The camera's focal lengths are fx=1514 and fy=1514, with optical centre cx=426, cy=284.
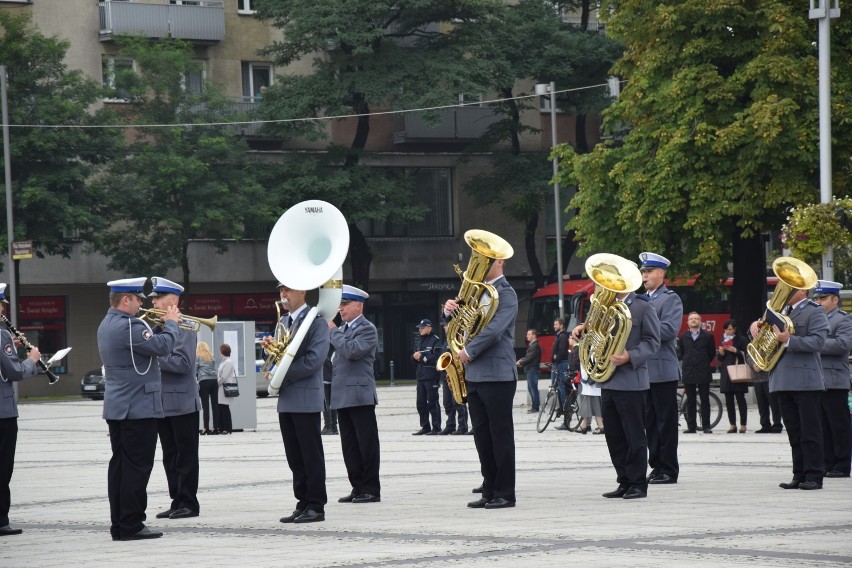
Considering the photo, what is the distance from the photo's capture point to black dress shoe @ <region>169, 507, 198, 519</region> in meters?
12.2

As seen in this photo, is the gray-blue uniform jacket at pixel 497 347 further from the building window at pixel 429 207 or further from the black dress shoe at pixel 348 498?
the building window at pixel 429 207

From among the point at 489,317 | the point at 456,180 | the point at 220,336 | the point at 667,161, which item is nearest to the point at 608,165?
the point at 667,161

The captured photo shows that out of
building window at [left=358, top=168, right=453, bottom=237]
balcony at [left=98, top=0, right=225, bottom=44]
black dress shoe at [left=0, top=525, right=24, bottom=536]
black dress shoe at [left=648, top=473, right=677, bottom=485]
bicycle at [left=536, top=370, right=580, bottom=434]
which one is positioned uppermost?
balcony at [left=98, top=0, right=225, bottom=44]

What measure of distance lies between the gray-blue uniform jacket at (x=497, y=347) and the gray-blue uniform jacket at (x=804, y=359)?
289 cm

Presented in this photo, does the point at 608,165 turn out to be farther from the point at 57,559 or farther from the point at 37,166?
the point at 57,559

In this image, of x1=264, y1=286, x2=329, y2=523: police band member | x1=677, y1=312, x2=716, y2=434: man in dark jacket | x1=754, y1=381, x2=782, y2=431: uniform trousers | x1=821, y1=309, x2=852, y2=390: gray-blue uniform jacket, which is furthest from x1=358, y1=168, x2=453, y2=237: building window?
x1=264, y1=286, x2=329, y2=523: police band member

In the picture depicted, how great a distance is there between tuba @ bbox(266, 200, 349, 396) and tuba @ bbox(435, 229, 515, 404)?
1051mm

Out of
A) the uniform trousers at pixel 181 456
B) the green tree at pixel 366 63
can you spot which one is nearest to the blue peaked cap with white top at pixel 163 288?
the uniform trousers at pixel 181 456

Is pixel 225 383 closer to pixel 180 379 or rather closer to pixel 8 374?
pixel 180 379

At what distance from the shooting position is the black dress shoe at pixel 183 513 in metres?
12.2

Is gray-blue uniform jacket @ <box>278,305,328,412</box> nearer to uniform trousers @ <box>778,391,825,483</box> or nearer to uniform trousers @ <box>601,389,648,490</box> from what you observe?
uniform trousers @ <box>601,389,648,490</box>

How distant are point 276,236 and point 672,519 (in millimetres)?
3812

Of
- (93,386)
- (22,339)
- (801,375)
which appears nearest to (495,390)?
(801,375)

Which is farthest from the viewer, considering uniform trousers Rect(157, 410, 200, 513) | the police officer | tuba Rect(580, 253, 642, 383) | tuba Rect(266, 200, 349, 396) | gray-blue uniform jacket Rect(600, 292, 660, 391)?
the police officer
